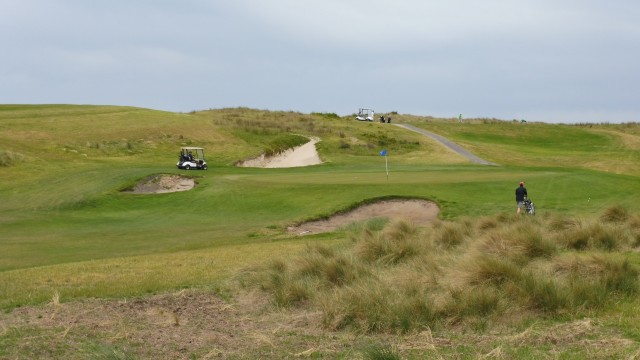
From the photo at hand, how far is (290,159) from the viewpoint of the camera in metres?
63.0

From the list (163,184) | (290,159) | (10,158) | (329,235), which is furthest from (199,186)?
(290,159)

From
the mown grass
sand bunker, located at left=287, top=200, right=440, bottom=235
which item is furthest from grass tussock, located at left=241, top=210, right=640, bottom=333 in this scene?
sand bunker, located at left=287, top=200, right=440, bottom=235

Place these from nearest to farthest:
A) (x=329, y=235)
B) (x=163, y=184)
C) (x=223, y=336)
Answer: (x=223, y=336), (x=329, y=235), (x=163, y=184)

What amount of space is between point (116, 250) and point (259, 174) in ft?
81.5

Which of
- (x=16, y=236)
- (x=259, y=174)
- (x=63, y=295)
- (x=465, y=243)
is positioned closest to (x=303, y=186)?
(x=259, y=174)

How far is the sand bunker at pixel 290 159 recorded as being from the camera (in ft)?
198

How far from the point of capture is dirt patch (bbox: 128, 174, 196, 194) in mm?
41591

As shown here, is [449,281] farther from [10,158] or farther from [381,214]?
[10,158]

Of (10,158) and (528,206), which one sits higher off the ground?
(10,158)

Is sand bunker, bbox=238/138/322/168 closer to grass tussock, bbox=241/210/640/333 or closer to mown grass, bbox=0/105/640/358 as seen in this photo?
mown grass, bbox=0/105/640/358

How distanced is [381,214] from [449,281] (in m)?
19.9

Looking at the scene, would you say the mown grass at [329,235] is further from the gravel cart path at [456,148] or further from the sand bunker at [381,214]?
the gravel cart path at [456,148]

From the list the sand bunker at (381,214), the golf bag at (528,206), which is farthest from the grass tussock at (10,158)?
the golf bag at (528,206)

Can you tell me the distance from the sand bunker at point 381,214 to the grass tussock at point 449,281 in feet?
42.6
